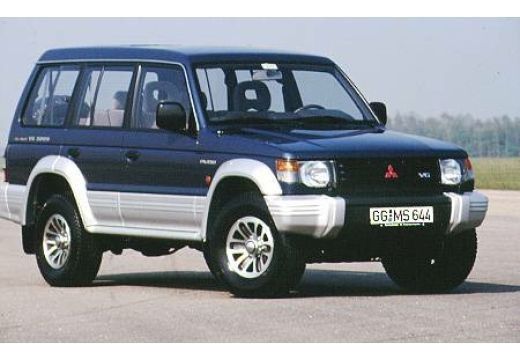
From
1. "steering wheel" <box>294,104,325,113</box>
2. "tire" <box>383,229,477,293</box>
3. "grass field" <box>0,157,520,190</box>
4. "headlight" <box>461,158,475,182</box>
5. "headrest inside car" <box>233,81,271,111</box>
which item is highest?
"headrest inside car" <box>233,81,271,111</box>

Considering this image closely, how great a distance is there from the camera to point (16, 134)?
1603 cm

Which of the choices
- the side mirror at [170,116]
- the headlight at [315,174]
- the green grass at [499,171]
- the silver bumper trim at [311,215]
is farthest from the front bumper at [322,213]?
the green grass at [499,171]

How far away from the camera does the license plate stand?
1338 centimetres

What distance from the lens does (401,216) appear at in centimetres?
1350

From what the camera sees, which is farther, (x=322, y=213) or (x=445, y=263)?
(x=445, y=263)

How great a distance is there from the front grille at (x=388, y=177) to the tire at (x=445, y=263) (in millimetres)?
508

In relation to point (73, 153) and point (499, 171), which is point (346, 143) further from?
point (499, 171)

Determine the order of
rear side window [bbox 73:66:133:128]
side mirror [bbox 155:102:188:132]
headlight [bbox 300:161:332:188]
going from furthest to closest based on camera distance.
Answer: rear side window [bbox 73:66:133:128] < side mirror [bbox 155:102:188:132] < headlight [bbox 300:161:332:188]

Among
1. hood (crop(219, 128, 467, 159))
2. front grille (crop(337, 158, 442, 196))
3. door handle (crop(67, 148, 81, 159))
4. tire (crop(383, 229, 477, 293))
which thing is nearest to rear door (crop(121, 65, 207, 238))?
hood (crop(219, 128, 467, 159))

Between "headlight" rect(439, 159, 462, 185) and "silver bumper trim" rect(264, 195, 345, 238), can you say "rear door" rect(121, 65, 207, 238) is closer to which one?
"silver bumper trim" rect(264, 195, 345, 238)

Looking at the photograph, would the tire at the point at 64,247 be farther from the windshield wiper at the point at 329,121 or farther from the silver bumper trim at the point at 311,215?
the silver bumper trim at the point at 311,215

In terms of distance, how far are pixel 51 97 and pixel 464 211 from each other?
3.92 m

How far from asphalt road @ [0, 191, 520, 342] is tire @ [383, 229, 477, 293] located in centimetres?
15

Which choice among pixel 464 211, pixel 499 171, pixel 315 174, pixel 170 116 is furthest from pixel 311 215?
pixel 499 171
